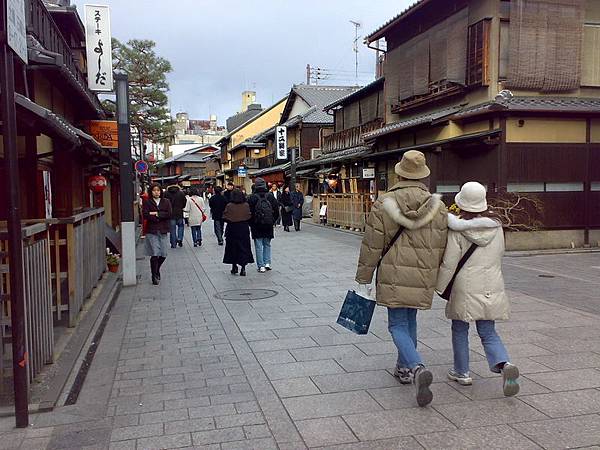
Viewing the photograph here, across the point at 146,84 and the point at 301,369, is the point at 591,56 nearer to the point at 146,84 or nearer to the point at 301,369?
the point at 301,369

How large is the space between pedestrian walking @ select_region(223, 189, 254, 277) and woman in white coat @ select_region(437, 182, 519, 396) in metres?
6.59

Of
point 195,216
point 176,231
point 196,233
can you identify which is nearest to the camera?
point 195,216

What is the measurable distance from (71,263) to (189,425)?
367cm

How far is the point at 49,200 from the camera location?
852 cm

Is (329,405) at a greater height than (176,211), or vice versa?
(176,211)

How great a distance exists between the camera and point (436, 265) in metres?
4.27

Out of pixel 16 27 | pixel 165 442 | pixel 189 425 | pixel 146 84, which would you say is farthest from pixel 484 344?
pixel 146 84

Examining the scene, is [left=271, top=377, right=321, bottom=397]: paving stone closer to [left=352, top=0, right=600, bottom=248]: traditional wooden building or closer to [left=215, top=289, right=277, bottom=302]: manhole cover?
[left=215, top=289, right=277, bottom=302]: manhole cover

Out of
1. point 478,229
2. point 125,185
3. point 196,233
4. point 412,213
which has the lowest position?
point 196,233

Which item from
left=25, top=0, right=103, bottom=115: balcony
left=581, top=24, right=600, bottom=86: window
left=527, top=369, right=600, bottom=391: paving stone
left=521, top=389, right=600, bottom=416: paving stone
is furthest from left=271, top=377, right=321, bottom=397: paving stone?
left=581, top=24, right=600, bottom=86: window

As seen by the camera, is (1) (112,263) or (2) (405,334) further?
(1) (112,263)

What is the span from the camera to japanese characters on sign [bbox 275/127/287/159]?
3822cm

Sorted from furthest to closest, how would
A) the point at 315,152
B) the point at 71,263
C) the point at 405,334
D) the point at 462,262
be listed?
the point at 315,152, the point at 71,263, the point at 405,334, the point at 462,262

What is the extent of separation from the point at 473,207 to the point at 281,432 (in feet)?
7.32
